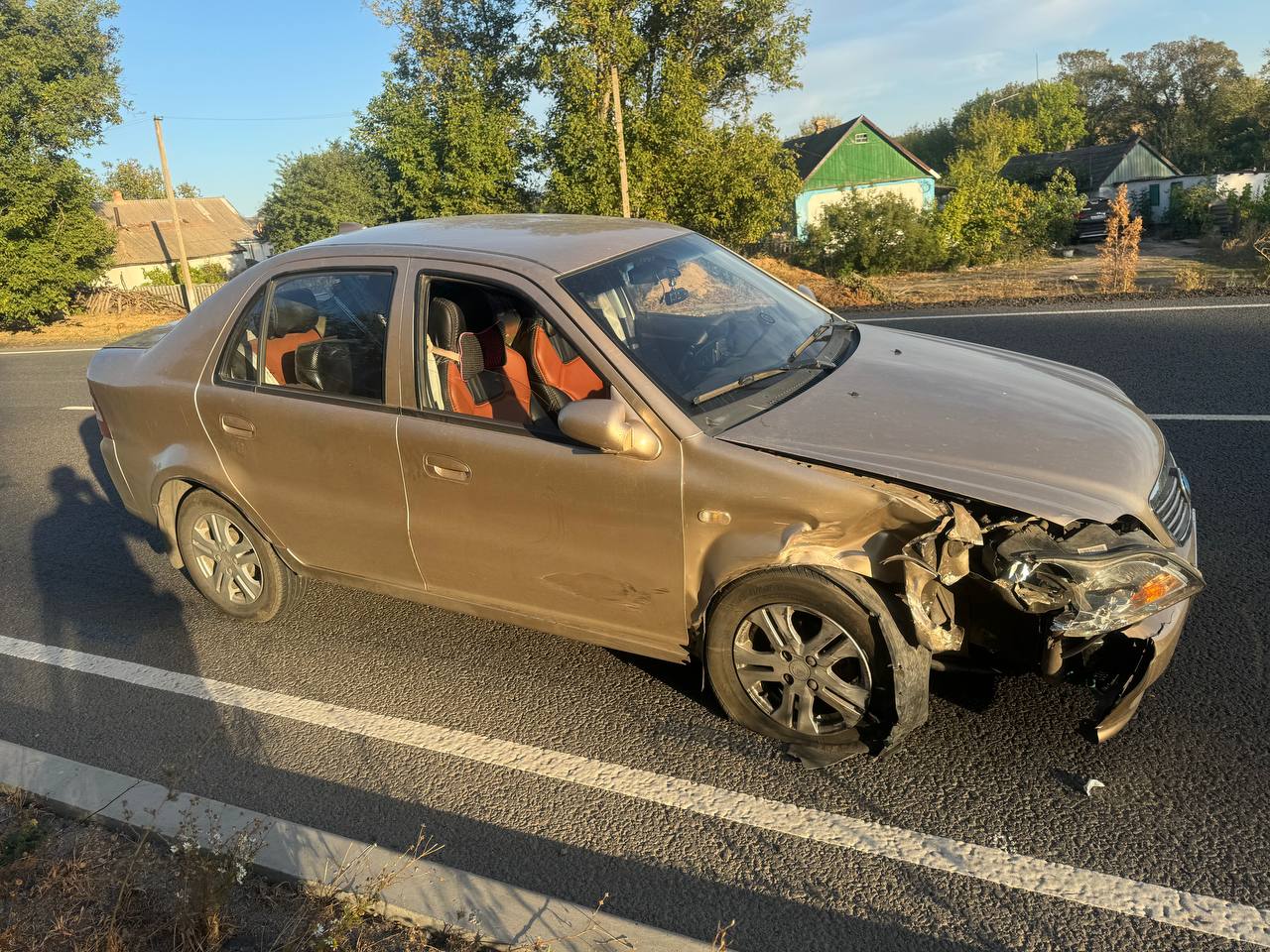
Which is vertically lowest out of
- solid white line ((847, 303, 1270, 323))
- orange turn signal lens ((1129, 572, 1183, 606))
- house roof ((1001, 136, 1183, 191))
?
solid white line ((847, 303, 1270, 323))

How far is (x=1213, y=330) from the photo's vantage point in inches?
346

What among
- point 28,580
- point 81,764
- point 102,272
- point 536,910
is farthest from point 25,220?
point 536,910

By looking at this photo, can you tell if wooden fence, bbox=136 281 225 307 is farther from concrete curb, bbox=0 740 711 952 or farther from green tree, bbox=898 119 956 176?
green tree, bbox=898 119 956 176

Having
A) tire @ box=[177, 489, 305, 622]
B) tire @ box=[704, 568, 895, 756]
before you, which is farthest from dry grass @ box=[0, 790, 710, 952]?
tire @ box=[177, 489, 305, 622]

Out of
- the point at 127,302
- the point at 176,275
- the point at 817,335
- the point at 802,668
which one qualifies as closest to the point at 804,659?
the point at 802,668

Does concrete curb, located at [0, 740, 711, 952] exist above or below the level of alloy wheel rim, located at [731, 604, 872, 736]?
below

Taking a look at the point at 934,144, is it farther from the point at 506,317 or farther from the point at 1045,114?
the point at 506,317

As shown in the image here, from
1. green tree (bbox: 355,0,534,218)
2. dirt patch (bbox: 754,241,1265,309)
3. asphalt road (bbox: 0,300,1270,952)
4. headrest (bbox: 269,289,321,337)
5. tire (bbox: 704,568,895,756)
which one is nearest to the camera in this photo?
asphalt road (bbox: 0,300,1270,952)

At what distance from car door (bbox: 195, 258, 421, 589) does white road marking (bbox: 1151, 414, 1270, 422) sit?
5.31m

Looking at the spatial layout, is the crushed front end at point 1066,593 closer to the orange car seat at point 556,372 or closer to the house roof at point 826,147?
the orange car seat at point 556,372

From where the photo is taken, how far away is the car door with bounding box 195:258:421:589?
3930mm

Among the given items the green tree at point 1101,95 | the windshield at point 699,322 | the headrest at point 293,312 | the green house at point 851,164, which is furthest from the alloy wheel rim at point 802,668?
the green tree at point 1101,95

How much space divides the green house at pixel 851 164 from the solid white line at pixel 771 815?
49762 millimetres

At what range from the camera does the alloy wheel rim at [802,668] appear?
10.2ft
